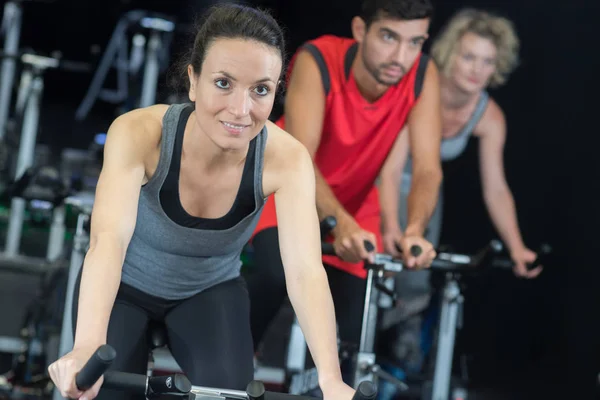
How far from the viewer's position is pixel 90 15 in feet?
24.8

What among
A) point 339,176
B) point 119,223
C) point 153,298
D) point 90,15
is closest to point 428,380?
point 339,176

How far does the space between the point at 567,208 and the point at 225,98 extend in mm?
3355

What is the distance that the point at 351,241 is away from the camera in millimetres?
2775

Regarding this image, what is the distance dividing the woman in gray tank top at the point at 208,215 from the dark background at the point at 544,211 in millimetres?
2478

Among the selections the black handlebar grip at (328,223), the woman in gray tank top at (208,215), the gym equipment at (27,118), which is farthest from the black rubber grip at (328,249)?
the gym equipment at (27,118)

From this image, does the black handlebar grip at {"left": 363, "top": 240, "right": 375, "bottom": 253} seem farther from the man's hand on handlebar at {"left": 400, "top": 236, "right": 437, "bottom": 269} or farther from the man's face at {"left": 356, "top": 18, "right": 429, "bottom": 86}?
the man's face at {"left": 356, "top": 18, "right": 429, "bottom": 86}

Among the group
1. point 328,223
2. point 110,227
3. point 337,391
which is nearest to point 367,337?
point 328,223

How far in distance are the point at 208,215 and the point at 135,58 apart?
12.7 feet

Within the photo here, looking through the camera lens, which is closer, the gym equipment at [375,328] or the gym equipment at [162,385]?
the gym equipment at [162,385]

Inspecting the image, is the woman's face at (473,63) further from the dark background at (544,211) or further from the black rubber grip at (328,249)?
the black rubber grip at (328,249)

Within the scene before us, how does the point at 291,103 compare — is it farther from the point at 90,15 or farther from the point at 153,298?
the point at 90,15

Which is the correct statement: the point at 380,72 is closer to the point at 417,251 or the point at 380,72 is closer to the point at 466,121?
the point at 417,251

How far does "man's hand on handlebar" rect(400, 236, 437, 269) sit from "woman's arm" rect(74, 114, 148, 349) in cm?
107

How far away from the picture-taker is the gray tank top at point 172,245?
7.38ft
